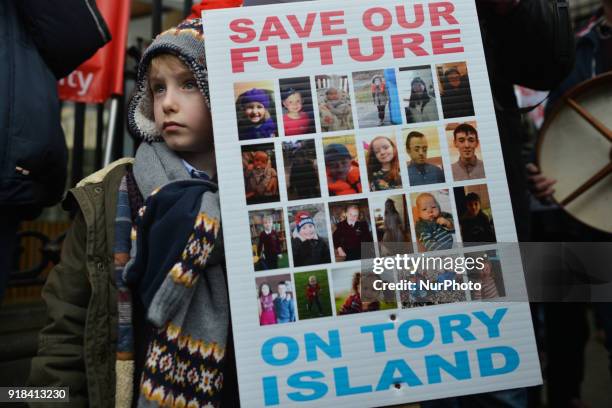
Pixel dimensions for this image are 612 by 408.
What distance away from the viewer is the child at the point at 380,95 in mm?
1141

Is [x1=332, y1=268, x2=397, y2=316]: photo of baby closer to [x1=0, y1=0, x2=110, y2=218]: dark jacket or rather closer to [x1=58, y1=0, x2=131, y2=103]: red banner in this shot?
[x1=0, y1=0, x2=110, y2=218]: dark jacket

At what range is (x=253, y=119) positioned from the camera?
1125mm

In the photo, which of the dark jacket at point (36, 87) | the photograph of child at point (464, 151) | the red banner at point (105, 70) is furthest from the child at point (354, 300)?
the red banner at point (105, 70)

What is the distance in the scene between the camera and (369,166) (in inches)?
44.1

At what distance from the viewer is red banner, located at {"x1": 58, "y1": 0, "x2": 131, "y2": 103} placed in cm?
227

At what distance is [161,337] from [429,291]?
0.59m

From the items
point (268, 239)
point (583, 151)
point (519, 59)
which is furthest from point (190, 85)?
point (583, 151)

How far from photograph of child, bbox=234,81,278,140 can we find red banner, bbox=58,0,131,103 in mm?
1423

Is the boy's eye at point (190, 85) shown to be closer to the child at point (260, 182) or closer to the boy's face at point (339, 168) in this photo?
the child at point (260, 182)

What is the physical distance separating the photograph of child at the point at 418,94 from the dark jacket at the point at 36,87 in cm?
105

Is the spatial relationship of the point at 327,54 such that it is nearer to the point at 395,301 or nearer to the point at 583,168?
the point at 395,301

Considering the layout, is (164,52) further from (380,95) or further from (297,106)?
(380,95)

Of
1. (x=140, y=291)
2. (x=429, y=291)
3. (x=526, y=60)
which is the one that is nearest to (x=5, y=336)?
(x=140, y=291)

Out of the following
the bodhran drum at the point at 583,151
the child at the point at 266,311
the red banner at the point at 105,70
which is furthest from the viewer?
the red banner at the point at 105,70
